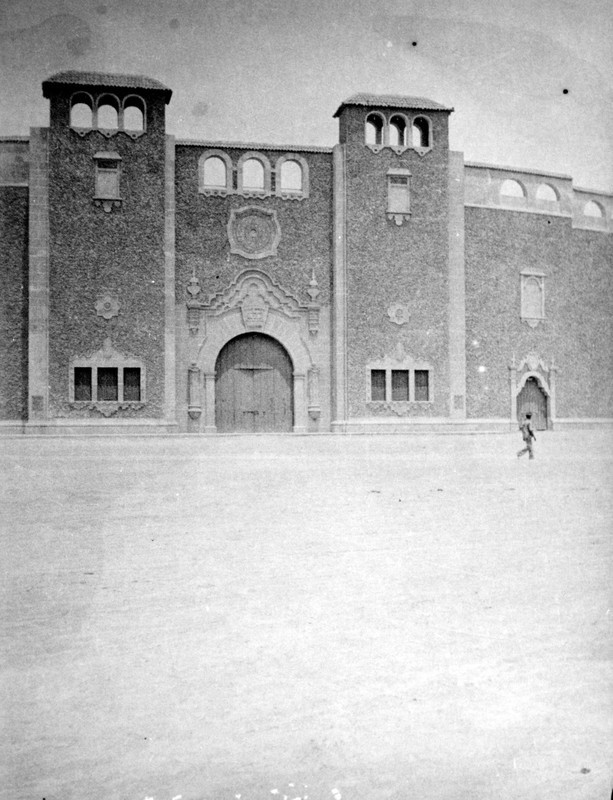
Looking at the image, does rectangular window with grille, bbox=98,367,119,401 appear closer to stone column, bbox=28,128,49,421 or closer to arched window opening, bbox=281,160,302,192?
stone column, bbox=28,128,49,421

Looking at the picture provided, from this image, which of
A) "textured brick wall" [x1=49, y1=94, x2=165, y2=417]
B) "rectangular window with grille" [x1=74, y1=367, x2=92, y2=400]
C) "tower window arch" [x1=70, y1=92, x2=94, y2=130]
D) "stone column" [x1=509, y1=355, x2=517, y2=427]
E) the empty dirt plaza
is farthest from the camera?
"stone column" [x1=509, y1=355, x2=517, y2=427]

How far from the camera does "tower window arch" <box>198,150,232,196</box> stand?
29453 millimetres

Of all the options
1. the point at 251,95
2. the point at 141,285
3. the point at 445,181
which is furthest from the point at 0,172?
the point at 251,95

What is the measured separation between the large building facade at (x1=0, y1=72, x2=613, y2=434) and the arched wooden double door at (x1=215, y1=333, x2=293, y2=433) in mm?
83

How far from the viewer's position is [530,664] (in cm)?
397

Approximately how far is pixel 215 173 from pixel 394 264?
8.23 m

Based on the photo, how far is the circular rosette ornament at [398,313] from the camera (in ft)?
99.9

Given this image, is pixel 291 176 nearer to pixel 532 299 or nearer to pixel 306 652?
pixel 532 299

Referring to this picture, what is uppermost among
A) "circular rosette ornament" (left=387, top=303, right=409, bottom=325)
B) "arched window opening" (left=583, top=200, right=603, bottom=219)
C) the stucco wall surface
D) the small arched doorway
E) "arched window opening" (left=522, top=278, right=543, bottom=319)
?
"arched window opening" (left=583, top=200, right=603, bottom=219)

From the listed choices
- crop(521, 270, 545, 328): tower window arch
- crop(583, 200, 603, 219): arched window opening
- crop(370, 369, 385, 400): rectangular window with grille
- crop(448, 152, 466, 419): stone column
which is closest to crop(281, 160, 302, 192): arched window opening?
crop(448, 152, 466, 419): stone column

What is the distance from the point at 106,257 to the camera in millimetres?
28578

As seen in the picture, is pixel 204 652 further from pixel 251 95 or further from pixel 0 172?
pixel 0 172

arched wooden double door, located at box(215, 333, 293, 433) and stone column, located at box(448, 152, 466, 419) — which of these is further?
stone column, located at box(448, 152, 466, 419)

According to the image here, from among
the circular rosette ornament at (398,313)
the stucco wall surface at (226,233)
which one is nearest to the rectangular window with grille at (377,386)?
the circular rosette ornament at (398,313)
